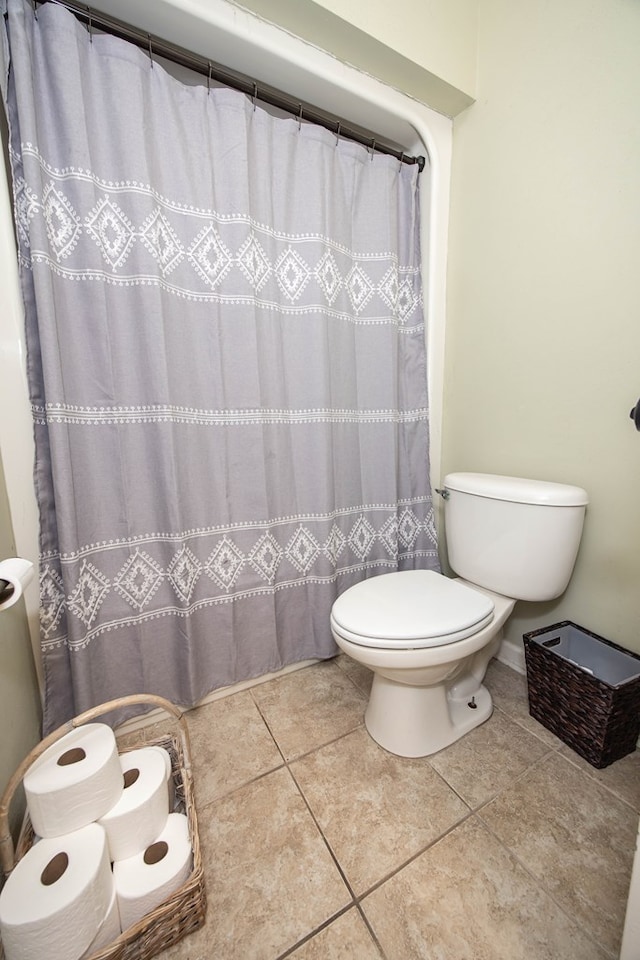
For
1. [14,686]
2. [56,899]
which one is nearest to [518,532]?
[56,899]

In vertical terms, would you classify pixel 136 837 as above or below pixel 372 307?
below

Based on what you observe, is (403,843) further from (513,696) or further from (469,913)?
(513,696)

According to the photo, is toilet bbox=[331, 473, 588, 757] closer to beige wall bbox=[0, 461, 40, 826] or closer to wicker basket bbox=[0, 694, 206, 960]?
wicker basket bbox=[0, 694, 206, 960]

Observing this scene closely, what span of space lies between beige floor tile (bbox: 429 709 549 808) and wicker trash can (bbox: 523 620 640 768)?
0.10 metres

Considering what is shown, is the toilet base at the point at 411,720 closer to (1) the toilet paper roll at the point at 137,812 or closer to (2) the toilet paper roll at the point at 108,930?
(1) the toilet paper roll at the point at 137,812

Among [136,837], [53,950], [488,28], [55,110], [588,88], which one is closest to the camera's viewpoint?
[53,950]

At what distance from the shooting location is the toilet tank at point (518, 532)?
103cm

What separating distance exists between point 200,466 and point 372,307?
0.82m

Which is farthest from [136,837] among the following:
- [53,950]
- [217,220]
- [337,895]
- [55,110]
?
[55,110]

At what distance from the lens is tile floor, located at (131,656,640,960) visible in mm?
688

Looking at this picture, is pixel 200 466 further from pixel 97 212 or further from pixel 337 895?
pixel 337 895

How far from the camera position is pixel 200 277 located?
3.43 feet

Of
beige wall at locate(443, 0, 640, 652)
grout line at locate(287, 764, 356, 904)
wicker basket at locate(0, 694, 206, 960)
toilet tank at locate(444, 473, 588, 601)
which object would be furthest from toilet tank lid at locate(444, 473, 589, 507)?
wicker basket at locate(0, 694, 206, 960)

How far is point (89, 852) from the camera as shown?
642 mm
